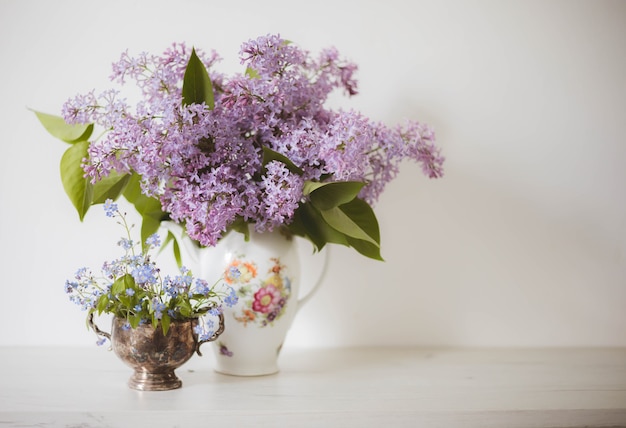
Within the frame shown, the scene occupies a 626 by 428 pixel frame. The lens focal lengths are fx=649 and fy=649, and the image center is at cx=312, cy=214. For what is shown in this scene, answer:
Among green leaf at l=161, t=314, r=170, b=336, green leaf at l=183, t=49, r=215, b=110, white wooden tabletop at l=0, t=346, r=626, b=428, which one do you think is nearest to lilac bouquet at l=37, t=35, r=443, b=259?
green leaf at l=183, t=49, r=215, b=110

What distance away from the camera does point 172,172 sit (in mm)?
909

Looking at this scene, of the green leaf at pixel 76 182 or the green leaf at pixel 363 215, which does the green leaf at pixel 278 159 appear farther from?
the green leaf at pixel 76 182

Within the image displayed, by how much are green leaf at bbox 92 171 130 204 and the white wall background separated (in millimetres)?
252

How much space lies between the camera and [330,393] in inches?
36.1

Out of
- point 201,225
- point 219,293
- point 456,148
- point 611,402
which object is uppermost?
point 456,148

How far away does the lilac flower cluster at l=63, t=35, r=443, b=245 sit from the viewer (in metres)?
0.88

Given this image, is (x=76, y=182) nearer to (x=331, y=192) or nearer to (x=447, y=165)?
(x=331, y=192)

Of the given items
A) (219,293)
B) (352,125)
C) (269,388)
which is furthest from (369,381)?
(352,125)

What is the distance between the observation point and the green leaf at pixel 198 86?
3.05 ft

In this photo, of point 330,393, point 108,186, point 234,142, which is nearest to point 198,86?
point 234,142

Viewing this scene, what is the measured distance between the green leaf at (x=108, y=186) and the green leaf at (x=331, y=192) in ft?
0.97

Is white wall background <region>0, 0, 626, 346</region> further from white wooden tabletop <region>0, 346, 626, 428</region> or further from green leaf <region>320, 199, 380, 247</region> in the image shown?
green leaf <region>320, 199, 380, 247</region>

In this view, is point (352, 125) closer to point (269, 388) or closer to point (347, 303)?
point (269, 388)

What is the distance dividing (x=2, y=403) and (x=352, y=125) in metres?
0.58
